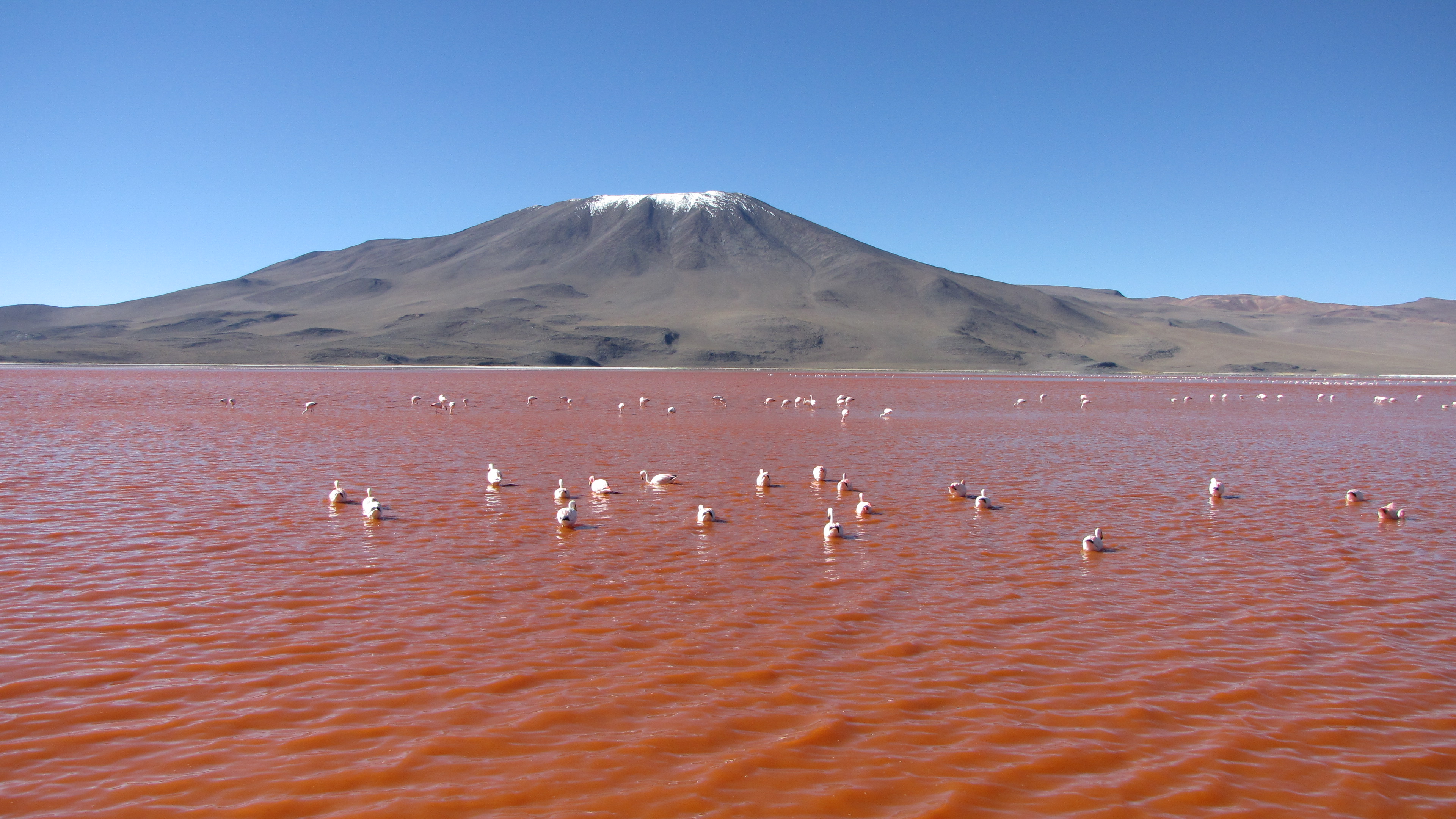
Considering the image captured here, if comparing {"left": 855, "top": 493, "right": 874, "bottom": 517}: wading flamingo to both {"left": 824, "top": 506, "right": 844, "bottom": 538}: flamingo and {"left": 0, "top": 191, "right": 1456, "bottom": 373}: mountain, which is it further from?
{"left": 0, "top": 191, "right": 1456, "bottom": 373}: mountain

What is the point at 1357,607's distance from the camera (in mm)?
9719

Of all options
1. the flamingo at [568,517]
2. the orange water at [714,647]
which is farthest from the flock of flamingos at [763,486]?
the orange water at [714,647]

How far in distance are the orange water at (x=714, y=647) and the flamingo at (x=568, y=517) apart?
196 millimetres

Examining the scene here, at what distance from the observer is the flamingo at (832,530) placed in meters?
12.6

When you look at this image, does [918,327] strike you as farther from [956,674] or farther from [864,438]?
[956,674]

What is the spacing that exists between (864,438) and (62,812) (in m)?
22.9

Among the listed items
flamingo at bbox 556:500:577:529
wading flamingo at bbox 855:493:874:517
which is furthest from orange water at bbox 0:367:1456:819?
wading flamingo at bbox 855:493:874:517

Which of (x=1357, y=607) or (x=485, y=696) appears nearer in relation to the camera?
(x=485, y=696)

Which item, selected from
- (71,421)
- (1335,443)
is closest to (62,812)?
(71,421)

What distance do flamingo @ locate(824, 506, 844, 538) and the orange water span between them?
285 millimetres

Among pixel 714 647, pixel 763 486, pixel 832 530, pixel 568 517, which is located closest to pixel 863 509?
pixel 832 530

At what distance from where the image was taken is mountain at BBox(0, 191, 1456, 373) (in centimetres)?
12494

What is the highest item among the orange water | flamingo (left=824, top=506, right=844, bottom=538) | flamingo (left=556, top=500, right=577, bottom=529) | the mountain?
the mountain

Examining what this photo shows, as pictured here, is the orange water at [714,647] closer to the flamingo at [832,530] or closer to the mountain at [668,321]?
the flamingo at [832,530]
